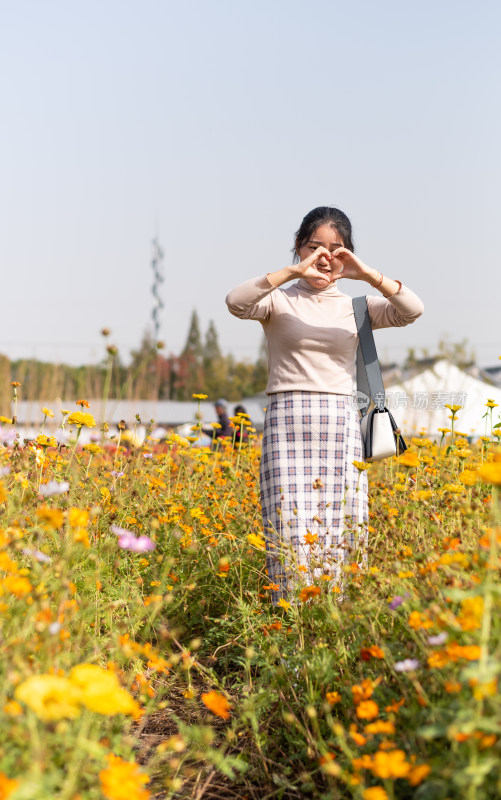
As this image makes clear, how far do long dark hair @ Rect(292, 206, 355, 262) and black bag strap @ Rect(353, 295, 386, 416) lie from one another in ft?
0.88

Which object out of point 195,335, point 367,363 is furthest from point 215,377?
point 367,363

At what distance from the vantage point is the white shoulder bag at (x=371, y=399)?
9.72 ft

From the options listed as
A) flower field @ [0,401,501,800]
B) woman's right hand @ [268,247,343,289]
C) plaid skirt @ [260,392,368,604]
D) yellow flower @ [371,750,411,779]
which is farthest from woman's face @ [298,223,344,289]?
yellow flower @ [371,750,411,779]

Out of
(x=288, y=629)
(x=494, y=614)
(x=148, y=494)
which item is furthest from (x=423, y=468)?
(x=494, y=614)

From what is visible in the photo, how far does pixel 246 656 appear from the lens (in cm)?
231

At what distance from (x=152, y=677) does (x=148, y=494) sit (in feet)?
3.22

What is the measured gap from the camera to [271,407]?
2.96m

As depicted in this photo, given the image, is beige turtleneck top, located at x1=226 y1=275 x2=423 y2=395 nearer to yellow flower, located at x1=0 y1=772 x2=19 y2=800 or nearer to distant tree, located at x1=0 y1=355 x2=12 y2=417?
yellow flower, located at x1=0 y1=772 x2=19 y2=800

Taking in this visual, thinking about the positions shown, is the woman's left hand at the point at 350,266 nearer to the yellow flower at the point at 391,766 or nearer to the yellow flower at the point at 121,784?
the yellow flower at the point at 391,766

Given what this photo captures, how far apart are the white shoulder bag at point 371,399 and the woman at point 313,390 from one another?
0.18 feet

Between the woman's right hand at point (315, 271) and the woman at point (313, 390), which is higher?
the woman's right hand at point (315, 271)

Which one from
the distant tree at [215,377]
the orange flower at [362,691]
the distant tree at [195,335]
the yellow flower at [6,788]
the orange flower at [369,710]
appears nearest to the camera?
the yellow flower at [6,788]

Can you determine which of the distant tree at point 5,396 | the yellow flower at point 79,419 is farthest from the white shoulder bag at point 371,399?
the distant tree at point 5,396

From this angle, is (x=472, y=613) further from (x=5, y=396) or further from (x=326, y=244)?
(x=5, y=396)
